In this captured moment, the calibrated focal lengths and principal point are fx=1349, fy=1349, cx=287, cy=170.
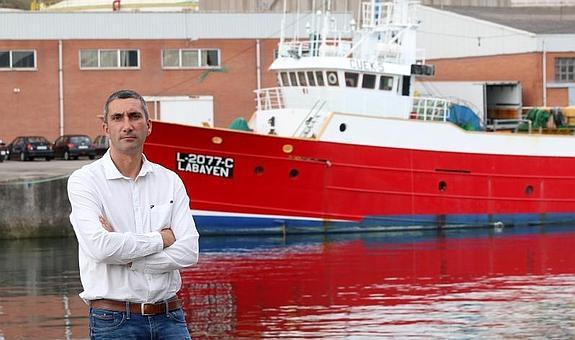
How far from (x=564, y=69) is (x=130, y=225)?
41496 millimetres

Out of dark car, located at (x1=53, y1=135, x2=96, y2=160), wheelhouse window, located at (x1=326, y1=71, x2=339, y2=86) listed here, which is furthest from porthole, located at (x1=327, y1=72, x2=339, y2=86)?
dark car, located at (x1=53, y1=135, x2=96, y2=160)

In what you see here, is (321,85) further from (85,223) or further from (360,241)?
(85,223)

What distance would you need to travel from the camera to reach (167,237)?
22.1 ft

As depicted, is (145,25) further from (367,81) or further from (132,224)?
(132,224)

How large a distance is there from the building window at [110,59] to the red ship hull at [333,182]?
69.5ft

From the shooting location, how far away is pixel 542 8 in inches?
2297

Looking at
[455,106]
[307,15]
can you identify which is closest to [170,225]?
[455,106]

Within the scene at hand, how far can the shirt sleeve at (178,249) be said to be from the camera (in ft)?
21.9

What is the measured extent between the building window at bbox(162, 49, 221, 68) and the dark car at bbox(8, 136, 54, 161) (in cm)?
624

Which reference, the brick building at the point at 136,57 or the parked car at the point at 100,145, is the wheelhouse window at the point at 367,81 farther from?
the parked car at the point at 100,145

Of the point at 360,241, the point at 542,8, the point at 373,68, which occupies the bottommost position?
the point at 360,241

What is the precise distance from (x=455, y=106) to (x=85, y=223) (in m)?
29.0

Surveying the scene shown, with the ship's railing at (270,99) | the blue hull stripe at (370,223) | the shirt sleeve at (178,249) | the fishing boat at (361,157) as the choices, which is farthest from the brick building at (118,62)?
the shirt sleeve at (178,249)

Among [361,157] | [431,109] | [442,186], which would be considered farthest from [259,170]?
[431,109]
